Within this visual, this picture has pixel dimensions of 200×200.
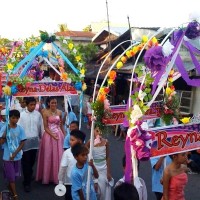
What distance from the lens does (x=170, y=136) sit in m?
3.62

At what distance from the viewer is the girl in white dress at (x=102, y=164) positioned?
5.06 m

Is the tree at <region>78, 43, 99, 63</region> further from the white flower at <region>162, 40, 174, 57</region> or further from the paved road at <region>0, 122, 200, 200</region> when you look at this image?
the white flower at <region>162, 40, 174, 57</region>

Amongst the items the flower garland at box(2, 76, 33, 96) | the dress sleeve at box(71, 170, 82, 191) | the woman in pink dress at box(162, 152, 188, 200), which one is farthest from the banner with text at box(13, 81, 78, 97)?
the woman in pink dress at box(162, 152, 188, 200)

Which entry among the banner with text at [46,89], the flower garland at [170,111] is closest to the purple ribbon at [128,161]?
the flower garland at [170,111]

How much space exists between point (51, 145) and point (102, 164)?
2.12 m

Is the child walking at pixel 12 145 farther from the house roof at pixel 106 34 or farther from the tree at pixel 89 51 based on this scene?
the tree at pixel 89 51

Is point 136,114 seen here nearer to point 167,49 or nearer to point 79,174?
point 167,49

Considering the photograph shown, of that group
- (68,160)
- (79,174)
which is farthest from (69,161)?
(79,174)

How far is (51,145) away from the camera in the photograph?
23.0ft

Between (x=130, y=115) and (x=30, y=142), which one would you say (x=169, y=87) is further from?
(x=30, y=142)

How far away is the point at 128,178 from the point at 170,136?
2.26 feet

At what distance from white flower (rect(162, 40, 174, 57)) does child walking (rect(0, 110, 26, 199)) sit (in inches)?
119

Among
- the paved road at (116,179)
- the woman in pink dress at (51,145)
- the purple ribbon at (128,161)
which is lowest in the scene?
the paved road at (116,179)

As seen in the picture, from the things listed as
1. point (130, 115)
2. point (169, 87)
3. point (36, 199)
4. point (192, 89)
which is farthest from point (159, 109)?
point (192, 89)
